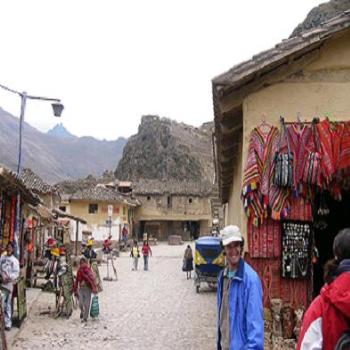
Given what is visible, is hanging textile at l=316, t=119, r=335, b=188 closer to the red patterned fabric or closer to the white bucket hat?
the red patterned fabric

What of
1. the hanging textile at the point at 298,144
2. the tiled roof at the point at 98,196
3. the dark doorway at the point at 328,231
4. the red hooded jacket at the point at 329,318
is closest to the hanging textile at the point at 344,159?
the hanging textile at the point at 298,144

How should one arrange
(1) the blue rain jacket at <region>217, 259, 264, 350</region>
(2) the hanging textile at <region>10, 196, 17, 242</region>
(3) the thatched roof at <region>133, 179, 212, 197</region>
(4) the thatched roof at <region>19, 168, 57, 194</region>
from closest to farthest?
(1) the blue rain jacket at <region>217, 259, 264, 350</region> → (2) the hanging textile at <region>10, 196, 17, 242</region> → (4) the thatched roof at <region>19, 168, 57, 194</region> → (3) the thatched roof at <region>133, 179, 212, 197</region>

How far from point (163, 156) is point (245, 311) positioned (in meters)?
84.4

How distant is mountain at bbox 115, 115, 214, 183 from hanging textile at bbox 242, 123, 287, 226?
255 feet

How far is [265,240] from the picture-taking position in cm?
721

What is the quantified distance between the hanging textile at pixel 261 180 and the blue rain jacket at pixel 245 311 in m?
2.84

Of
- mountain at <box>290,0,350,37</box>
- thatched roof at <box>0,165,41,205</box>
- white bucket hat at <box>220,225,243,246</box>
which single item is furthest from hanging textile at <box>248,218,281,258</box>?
mountain at <box>290,0,350,37</box>

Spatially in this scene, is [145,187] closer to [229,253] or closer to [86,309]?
[86,309]

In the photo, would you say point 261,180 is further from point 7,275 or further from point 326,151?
point 7,275

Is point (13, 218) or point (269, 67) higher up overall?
point (269, 67)

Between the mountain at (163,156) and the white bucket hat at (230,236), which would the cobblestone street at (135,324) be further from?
the mountain at (163,156)

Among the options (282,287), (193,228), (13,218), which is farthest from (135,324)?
(193,228)

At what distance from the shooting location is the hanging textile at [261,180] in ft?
23.3

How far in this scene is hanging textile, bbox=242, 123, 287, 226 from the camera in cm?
709
